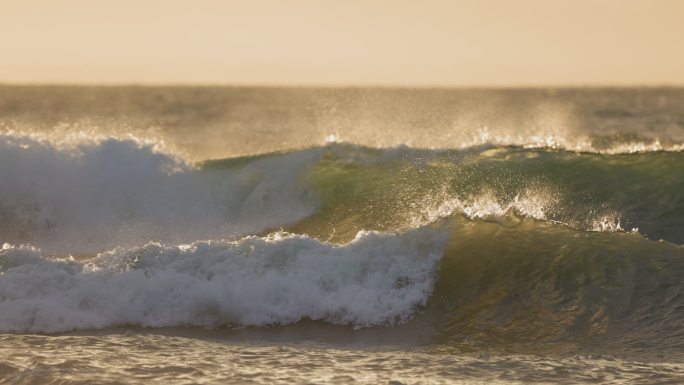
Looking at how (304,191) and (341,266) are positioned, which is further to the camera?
(304,191)

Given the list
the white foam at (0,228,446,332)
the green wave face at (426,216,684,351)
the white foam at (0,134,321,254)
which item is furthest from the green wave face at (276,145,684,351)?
the white foam at (0,134,321,254)

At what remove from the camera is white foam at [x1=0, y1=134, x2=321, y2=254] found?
15.9 metres

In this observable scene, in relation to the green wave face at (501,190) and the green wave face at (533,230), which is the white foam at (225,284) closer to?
the green wave face at (533,230)

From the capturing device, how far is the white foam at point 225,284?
387 inches

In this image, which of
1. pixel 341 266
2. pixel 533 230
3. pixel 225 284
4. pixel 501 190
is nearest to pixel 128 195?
pixel 501 190

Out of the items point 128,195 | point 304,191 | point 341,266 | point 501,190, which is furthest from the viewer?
point 128,195

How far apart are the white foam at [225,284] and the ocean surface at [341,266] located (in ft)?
0.08

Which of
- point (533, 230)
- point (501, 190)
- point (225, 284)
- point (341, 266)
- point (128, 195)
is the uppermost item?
point (501, 190)

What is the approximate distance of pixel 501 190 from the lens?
15.5 meters

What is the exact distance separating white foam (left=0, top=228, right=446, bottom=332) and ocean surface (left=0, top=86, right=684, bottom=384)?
2cm

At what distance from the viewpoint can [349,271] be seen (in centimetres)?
1064

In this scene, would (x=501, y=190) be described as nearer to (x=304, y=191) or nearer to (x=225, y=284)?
(x=304, y=191)

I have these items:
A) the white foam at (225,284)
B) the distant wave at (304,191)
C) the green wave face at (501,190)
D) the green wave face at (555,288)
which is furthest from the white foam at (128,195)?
the green wave face at (555,288)

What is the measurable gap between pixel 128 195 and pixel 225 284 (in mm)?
7513
